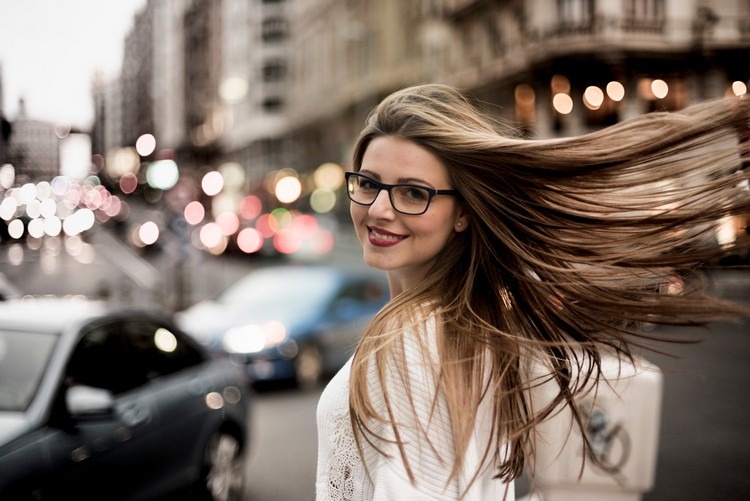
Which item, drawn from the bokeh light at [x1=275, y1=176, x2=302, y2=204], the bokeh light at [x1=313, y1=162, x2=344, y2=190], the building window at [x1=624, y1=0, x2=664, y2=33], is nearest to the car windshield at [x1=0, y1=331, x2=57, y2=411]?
the building window at [x1=624, y1=0, x2=664, y2=33]

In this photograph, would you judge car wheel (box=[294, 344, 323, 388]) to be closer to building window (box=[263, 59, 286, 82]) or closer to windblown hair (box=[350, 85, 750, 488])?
Answer: windblown hair (box=[350, 85, 750, 488])

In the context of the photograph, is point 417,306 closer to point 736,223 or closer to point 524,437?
point 524,437

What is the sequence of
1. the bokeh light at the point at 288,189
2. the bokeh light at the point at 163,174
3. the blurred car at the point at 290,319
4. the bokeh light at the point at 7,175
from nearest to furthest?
the bokeh light at the point at 7,175 → the blurred car at the point at 290,319 → the bokeh light at the point at 163,174 → the bokeh light at the point at 288,189

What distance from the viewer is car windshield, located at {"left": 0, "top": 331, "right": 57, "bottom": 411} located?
A: 4.14m

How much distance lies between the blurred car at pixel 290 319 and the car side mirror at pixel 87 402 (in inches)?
202

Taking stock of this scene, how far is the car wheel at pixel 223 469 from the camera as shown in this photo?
546 centimetres

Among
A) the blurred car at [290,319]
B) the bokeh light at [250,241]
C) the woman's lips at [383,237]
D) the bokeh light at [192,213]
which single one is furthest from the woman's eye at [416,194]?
the bokeh light at [250,241]

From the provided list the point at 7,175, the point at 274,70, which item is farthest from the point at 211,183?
the point at 274,70

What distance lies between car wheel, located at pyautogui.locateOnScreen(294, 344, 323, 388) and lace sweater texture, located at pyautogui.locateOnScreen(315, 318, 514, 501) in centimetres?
870

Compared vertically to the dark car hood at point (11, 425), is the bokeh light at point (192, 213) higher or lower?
higher

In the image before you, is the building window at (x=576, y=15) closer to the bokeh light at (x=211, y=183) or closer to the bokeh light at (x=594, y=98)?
the bokeh light at (x=594, y=98)

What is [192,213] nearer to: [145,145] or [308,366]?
[145,145]

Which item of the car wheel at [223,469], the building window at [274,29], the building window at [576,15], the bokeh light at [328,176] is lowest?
the car wheel at [223,469]

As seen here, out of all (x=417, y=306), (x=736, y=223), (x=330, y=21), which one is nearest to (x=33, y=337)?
(x=417, y=306)
